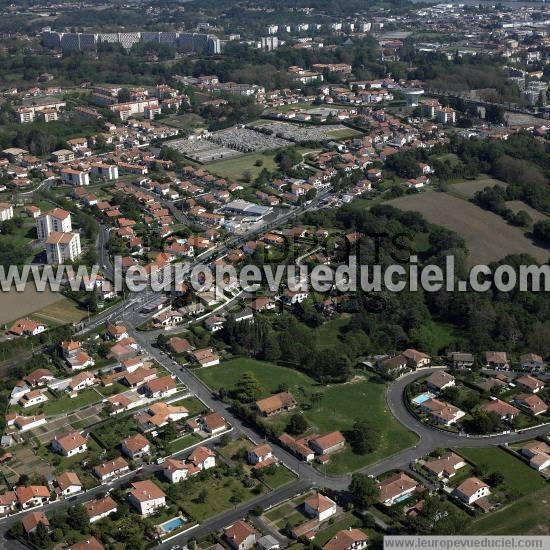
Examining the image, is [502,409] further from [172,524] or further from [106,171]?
[106,171]

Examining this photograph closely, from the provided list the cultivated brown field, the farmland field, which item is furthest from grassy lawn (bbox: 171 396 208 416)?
the cultivated brown field

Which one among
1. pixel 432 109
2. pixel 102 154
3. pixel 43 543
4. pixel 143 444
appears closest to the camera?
pixel 43 543

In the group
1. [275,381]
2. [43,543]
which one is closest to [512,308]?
[275,381]

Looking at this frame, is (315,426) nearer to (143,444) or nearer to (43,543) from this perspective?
(143,444)

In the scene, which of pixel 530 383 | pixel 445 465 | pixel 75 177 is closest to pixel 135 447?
pixel 445 465

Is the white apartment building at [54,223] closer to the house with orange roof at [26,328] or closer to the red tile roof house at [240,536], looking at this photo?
the house with orange roof at [26,328]

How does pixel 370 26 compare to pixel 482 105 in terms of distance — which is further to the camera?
pixel 370 26

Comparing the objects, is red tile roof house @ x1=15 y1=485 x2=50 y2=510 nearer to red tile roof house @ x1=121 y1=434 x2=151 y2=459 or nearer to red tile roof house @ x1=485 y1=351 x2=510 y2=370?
red tile roof house @ x1=121 y1=434 x2=151 y2=459

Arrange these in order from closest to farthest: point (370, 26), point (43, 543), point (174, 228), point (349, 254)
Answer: point (43, 543), point (349, 254), point (174, 228), point (370, 26)
